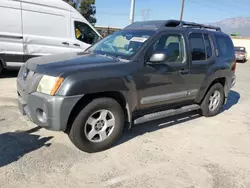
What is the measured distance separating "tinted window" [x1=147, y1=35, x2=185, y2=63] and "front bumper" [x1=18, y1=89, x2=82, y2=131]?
172 centimetres

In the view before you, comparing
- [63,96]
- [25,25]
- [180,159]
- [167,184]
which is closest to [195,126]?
[180,159]

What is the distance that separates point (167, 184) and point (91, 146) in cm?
116

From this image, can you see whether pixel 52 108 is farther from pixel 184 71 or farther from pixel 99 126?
pixel 184 71

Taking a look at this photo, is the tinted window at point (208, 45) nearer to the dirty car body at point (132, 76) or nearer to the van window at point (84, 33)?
the dirty car body at point (132, 76)

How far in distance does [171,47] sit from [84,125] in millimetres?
2127

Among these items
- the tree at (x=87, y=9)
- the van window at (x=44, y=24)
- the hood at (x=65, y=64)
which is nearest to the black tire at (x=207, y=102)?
the hood at (x=65, y=64)

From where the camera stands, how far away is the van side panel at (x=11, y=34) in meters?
7.25

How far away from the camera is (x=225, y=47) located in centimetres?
577

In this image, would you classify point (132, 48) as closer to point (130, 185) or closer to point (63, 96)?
point (63, 96)

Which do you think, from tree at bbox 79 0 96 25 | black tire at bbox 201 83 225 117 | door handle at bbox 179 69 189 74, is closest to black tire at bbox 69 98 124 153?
door handle at bbox 179 69 189 74

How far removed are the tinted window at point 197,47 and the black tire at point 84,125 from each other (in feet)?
6.59

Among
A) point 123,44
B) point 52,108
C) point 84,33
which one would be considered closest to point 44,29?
point 84,33

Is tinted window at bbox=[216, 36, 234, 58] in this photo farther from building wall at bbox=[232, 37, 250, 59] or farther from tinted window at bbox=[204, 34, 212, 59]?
building wall at bbox=[232, 37, 250, 59]

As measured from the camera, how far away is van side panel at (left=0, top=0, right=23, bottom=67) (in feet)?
23.8
